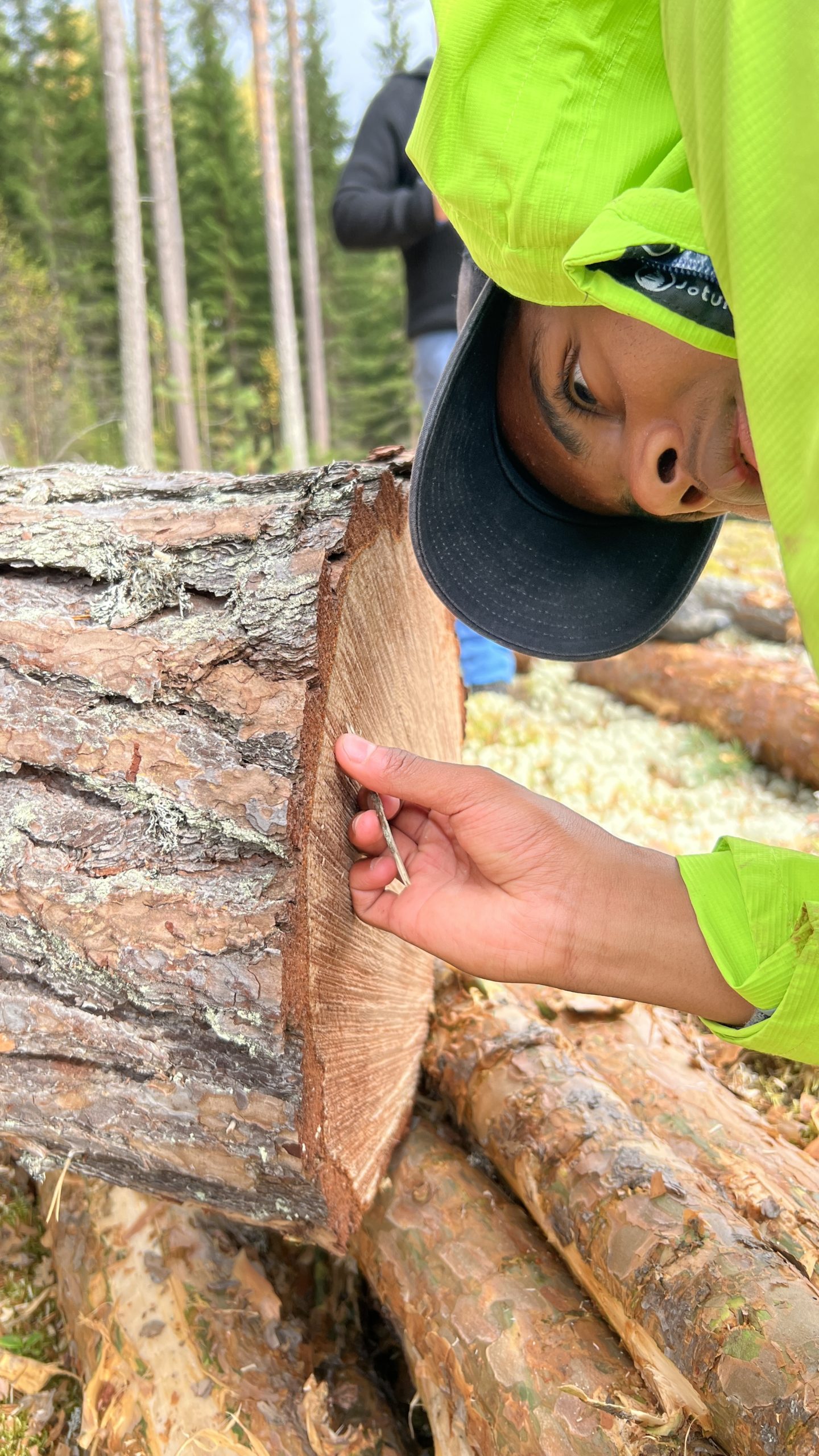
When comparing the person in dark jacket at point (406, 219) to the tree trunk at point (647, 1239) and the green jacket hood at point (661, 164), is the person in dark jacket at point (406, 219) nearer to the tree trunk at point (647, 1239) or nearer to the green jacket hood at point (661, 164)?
the tree trunk at point (647, 1239)

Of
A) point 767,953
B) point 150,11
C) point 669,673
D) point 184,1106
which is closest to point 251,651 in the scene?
point 184,1106

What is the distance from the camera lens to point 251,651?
118 cm

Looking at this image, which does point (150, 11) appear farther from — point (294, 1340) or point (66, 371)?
point (294, 1340)

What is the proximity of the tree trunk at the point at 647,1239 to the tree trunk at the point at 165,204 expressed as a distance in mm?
10924

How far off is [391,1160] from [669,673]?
3.23m

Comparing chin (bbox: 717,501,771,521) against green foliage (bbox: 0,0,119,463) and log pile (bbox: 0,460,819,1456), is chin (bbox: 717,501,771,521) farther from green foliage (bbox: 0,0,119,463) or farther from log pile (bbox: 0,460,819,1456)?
green foliage (bbox: 0,0,119,463)

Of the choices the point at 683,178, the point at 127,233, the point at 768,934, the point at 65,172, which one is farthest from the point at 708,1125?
the point at 65,172

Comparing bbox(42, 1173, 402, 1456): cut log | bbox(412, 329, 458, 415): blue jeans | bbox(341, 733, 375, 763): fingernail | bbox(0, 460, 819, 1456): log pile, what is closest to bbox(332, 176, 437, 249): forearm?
bbox(412, 329, 458, 415): blue jeans

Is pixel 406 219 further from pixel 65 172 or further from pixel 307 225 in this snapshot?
pixel 65 172

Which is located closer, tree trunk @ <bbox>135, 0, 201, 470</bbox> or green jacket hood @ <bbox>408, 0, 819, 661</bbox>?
green jacket hood @ <bbox>408, 0, 819, 661</bbox>

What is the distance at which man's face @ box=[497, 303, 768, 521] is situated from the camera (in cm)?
97

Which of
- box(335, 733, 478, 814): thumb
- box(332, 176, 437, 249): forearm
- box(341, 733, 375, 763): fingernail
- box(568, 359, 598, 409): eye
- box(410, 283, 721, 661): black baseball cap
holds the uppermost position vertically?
box(332, 176, 437, 249): forearm

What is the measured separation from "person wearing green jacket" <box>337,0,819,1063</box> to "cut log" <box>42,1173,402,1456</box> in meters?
0.79

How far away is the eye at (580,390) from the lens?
3.67 feet
